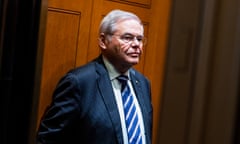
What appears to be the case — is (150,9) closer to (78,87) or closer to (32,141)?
(78,87)

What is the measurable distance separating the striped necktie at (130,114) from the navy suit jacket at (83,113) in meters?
0.05

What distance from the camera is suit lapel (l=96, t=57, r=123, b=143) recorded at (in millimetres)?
1653

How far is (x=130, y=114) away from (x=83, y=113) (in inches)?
7.8

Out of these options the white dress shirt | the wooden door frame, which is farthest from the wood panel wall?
the wooden door frame

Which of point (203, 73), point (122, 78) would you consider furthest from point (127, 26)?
point (203, 73)

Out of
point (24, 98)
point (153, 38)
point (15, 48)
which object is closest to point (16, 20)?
point (15, 48)

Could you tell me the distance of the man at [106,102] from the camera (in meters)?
1.64

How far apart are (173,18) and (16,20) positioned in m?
0.68

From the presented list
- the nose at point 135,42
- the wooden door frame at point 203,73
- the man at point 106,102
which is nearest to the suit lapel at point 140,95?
the man at point 106,102

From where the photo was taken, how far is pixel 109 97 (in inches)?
66.8

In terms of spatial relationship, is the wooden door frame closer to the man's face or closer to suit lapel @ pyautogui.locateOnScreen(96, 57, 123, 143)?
suit lapel @ pyautogui.locateOnScreen(96, 57, 123, 143)

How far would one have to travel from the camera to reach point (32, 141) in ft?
3.50

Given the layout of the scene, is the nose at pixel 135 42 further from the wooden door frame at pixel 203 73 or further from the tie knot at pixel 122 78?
the wooden door frame at pixel 203 73

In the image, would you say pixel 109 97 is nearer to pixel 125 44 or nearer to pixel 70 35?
pixel 125 44
